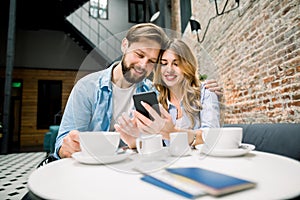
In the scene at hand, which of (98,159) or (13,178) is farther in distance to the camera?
(13,178)

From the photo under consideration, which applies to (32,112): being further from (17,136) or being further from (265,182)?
(265,182)

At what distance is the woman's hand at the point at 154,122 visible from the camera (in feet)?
1.82

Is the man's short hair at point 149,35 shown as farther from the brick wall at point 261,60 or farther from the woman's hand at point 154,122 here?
the brick wall at point 261,60

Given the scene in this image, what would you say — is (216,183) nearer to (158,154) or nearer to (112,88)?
(158,154)

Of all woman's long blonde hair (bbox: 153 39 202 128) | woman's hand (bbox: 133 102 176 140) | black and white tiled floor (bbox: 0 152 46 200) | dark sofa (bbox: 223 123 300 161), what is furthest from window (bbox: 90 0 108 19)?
black and white tiled floor (bbox: 0 152 46 200)

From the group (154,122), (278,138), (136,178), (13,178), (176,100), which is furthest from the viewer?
(13,178)

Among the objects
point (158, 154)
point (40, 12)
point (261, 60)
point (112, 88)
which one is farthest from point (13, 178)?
point (40, 12)

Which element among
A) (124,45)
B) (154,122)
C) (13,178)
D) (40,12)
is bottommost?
(13,178)

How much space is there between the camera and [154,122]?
553 millimetres

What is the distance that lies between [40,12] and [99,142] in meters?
6.18

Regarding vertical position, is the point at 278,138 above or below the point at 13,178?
above

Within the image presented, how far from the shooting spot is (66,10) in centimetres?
561

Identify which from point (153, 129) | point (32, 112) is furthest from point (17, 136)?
point (153, 129)

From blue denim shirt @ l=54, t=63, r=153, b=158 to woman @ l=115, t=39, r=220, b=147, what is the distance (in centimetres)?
12
